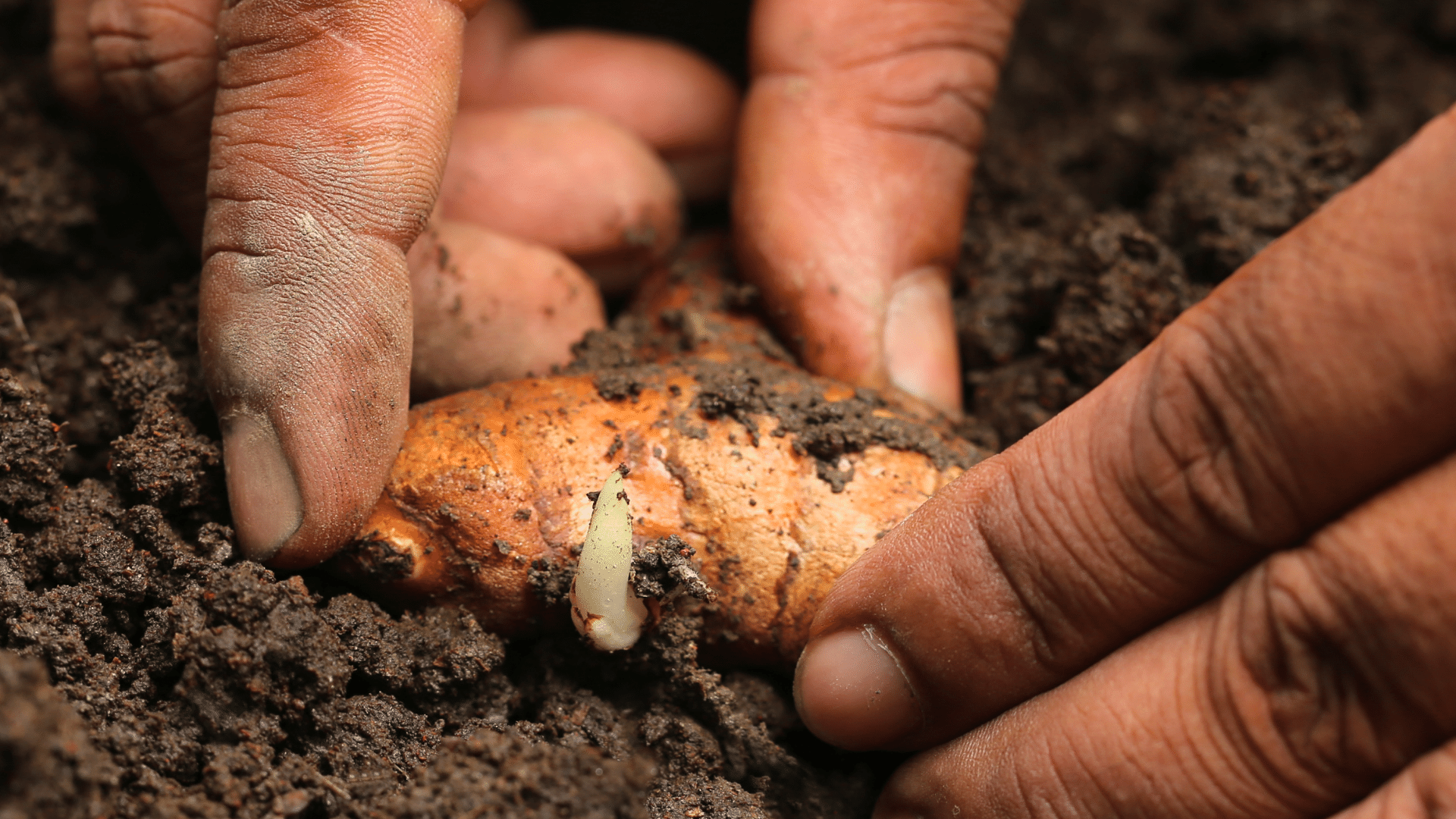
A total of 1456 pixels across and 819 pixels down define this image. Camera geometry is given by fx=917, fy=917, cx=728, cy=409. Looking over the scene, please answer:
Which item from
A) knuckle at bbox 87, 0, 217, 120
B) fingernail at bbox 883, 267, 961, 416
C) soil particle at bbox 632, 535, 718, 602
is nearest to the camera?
soil particle at bbox 632, 535, 718, 602

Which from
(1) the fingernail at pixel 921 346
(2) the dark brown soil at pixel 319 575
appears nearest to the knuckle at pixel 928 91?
(2) the dark brown soil at pixel 319 575

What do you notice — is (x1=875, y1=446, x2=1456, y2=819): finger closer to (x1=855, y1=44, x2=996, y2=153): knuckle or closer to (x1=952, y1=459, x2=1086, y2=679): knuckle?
(x1=952, y1=459, x2=1086, y2=679): knuckle

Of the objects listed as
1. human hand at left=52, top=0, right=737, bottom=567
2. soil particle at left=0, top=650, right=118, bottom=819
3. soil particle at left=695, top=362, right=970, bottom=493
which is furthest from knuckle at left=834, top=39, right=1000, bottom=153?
soil particle at left=0, top=650, right=118, bottom=819

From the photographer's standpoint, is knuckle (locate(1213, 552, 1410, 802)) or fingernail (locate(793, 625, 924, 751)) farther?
fingernail (locate(793, 625, 924, 751))

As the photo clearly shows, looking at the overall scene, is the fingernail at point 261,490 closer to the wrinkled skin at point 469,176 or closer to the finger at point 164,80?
the wrinkled skin at point 469,176

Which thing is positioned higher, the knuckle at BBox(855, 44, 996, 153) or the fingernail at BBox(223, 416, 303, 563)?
the knuckle at BBox(855, 44, 996, 153)

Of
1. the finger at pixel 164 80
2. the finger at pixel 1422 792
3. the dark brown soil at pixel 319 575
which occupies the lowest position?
the dark brown soil at pixel 319 575

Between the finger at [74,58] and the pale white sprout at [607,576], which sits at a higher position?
the finger at [74,58]

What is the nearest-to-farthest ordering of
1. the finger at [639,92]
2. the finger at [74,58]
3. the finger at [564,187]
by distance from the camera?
the finger at [74,58], the finger at [564,187], the finger at [639,92]
